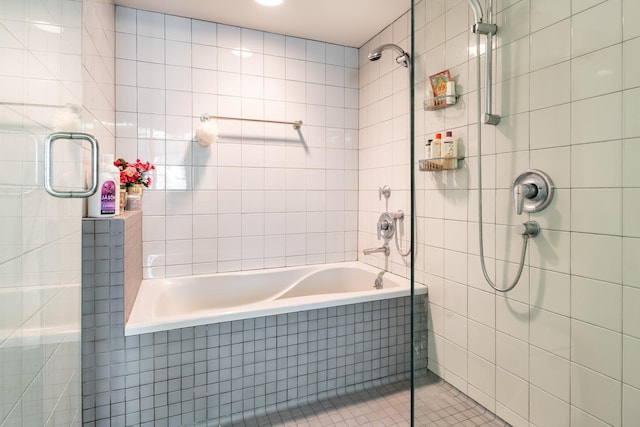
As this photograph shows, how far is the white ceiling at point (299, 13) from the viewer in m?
2.26

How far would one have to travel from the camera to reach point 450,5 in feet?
4.51

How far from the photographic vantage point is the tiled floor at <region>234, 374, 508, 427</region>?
4.54 feet

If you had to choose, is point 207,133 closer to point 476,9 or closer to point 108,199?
point 108,199

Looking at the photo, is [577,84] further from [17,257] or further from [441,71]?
[17,257]

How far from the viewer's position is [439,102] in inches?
57.1

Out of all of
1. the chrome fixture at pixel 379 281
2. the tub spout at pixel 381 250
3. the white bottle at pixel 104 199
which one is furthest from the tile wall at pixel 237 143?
the white bottle at pixel 104 199

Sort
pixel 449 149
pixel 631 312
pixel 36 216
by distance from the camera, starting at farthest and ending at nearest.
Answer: pixel 449 149 → pixel 631 312 → pixel 36 216

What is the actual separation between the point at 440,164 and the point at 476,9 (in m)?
0.61

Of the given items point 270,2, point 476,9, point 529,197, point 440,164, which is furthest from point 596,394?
point 270,2

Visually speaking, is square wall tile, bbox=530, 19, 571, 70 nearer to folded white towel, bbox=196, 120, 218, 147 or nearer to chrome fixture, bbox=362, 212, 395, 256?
chrome fixture, bbox=362, 212, 395, 256

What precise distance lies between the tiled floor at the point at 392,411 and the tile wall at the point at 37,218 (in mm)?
1070

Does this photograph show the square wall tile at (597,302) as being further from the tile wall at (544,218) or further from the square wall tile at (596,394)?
the square wall tile at (596,394)

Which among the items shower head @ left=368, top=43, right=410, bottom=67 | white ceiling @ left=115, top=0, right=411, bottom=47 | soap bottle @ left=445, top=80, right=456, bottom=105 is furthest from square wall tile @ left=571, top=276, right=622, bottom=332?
white ceiling @ left=115, top=0, right=411, bottom=47

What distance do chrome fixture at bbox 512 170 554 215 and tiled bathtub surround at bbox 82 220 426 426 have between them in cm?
56
